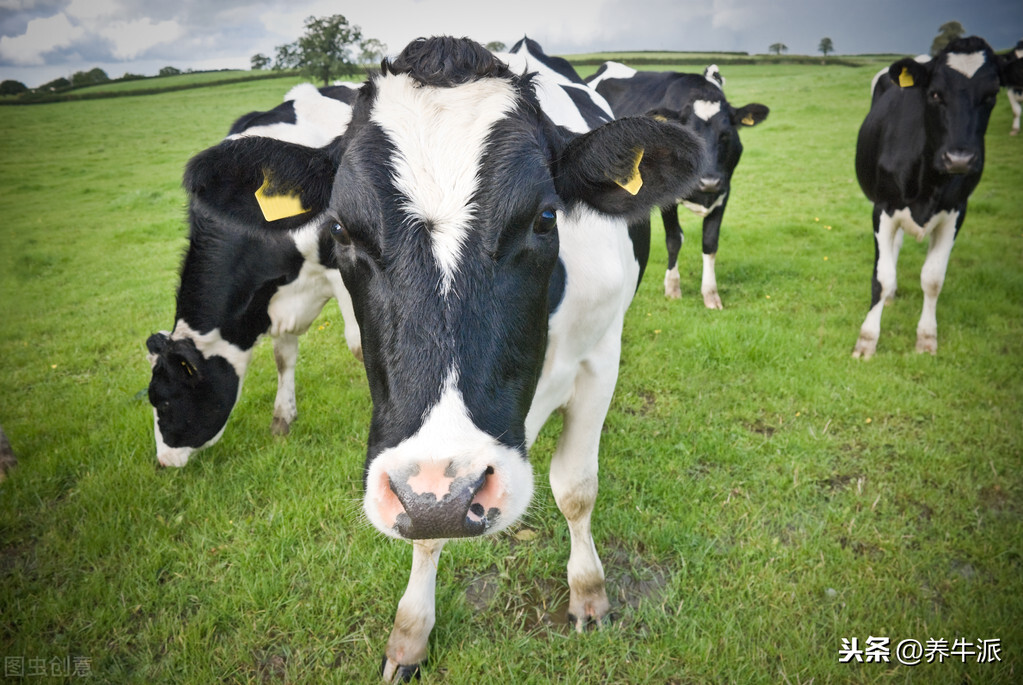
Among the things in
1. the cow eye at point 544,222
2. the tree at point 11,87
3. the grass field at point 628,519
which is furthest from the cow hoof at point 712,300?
the tree at point 11,87

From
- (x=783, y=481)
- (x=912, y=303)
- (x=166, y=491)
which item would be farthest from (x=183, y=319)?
(x=912, y=303)

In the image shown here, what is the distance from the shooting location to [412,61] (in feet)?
6.93

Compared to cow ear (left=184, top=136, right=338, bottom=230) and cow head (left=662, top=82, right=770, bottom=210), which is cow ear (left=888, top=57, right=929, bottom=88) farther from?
cow ear (left=184, top=136, right=338, bottom=230)

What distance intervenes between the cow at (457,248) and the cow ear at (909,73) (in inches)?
178

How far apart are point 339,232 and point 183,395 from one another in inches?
96.8

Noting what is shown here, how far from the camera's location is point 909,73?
5.29m

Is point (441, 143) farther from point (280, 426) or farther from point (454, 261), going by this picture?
point (280, 426)

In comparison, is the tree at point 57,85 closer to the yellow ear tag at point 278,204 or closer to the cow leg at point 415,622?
the yellow ear tag at point 278,204

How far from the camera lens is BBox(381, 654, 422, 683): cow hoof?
2436mm

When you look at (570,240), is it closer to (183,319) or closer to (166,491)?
(183,319)

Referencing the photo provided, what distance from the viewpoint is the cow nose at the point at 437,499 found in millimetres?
1432

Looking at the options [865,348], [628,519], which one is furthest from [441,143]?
[865,348]

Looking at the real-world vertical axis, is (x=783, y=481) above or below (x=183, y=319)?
below

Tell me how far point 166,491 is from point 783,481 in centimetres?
383
